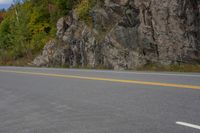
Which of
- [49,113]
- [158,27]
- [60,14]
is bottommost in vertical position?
[49,113]

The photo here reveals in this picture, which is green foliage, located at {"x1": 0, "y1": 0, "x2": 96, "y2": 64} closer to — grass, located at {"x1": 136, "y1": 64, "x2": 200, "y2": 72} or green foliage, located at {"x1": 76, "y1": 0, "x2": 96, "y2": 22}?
green foliage, located at {"x1": 76, "y1": 0, "x2": 96, "y2": 22}

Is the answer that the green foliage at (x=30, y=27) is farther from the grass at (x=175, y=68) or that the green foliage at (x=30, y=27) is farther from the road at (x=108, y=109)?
the road at (x=108, y=109)

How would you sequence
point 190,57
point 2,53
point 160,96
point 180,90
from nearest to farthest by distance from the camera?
point 160,96 → point 180,90 → point 190,57 → point 2,53

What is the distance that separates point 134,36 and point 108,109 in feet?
49.8

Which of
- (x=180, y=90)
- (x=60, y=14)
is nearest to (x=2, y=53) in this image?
(x=60, y=14)

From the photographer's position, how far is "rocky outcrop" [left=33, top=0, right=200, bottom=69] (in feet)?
64.2

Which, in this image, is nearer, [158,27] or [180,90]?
[180,90]

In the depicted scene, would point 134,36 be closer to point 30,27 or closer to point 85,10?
point 85,10

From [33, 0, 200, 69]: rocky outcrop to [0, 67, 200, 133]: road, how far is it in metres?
9.07

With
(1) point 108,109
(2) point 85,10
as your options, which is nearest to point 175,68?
(2) point 85,10

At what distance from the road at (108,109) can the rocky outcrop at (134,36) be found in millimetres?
9065

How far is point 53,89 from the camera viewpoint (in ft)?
39.3

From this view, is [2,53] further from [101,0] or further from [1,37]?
[101,0]

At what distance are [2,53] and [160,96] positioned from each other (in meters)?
43.1
